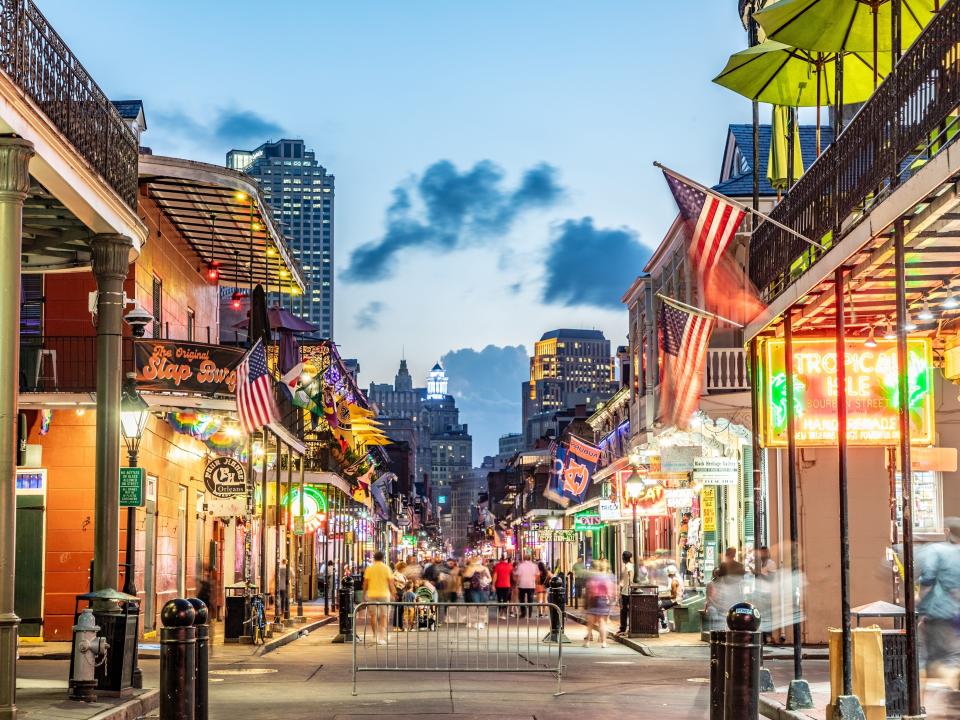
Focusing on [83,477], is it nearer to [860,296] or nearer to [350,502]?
[860,296]

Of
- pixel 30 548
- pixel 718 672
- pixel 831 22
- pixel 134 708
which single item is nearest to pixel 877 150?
pixel 831 22

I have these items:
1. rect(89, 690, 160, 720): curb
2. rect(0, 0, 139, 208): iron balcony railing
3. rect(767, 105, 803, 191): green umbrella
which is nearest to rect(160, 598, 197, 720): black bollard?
rect(89, 690, 160, 720): curb

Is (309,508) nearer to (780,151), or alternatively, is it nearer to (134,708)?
(780,151)

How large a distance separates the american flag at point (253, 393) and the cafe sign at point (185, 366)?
534 millimetres

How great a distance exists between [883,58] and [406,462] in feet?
506

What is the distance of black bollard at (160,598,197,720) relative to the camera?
11594 millimetres

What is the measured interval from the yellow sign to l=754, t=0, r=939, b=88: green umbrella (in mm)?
20481

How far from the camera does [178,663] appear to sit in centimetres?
1166

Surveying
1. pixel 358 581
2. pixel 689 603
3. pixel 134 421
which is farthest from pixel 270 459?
pixel 134 421

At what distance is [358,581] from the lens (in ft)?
131

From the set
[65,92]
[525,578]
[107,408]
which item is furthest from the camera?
[525,578]

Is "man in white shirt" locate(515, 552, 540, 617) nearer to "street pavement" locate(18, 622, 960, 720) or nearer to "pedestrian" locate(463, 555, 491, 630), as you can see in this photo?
"pedestrian" locate(463, 555, 491, 630)

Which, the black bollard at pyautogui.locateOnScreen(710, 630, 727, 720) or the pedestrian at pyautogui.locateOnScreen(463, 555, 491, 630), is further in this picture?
the pedestrian at pyautogui.locateOnScreen(463, 555, 491, 630)

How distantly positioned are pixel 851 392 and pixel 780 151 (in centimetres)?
1023
